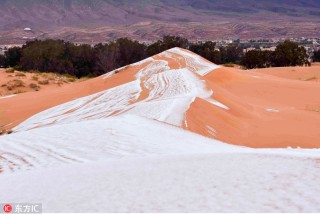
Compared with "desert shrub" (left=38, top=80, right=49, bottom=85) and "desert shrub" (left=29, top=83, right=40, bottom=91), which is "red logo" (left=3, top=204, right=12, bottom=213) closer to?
"desert shrub" (left=29, top=83, right=40, bottom=91)

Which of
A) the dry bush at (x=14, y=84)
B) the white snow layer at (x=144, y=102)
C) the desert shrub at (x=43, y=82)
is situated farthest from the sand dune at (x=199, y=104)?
the desert shrub at (x=43, y=82)

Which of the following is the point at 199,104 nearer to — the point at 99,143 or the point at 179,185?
the point at 99,143

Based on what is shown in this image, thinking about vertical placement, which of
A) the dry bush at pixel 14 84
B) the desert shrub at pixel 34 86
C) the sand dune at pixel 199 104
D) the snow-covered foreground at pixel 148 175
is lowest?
the desert shrub at pixel 34 86

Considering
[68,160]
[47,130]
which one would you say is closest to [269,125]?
[47,130]

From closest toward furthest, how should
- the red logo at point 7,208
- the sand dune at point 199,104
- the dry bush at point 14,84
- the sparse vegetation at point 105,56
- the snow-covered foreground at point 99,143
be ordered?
the red logo at point 7,208, the snow-covered foreground at point 99,143, the sand dune at point 199,104, the dry bush at point 14,84, the sparse vegetation at point 105,56

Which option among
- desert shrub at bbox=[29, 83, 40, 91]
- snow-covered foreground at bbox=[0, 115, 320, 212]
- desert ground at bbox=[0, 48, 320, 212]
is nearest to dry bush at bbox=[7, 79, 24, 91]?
desert shrub at bbox=[29, 83, 40, 91]

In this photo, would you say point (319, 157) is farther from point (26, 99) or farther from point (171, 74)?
point (26, 99)

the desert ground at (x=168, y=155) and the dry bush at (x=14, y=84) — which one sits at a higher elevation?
the desert ground at (x=168, y=155)

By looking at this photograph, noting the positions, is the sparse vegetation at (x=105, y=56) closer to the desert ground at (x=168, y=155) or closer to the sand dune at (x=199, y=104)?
the sand dune at (x=199, y=104)
